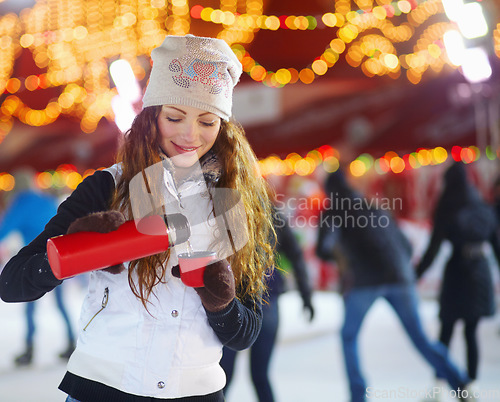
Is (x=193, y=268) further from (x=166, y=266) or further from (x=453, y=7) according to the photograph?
(x=453, y=7)

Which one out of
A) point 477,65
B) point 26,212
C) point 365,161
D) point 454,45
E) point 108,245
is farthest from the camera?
point 365,161

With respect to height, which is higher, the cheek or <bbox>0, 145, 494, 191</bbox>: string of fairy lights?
the cheek

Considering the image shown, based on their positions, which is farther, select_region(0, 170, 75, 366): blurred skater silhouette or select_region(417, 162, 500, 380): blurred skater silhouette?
select_region(0, 170, 75, 366): blurred skater silhouette

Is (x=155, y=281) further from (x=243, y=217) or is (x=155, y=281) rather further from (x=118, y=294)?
(x=243, y=217)

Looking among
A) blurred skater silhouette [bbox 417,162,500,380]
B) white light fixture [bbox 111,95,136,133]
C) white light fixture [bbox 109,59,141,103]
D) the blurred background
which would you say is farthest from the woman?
white light fixture [bbox 109,59,141,103]

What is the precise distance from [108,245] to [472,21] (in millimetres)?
4087

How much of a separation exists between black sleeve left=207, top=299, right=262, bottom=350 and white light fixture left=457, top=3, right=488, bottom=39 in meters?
3.75

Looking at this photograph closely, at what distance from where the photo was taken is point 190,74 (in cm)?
112

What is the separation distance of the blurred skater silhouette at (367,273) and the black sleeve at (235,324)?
1.87 metres

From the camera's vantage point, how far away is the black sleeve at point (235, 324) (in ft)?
Result: 3.27

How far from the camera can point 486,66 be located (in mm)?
5332

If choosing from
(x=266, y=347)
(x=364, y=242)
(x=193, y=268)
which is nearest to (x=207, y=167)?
(x=193, y=268)

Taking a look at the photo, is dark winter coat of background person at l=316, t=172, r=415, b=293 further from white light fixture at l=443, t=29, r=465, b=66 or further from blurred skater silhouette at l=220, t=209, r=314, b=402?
white light fixture at l=443, t=29, r=465, b=66

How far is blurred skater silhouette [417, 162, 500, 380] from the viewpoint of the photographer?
305cm
